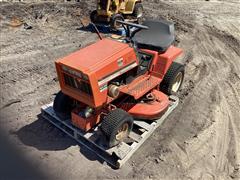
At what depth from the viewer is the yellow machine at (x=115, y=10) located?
962 cm

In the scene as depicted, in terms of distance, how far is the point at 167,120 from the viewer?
580 cm

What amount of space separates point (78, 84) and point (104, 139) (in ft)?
3.07

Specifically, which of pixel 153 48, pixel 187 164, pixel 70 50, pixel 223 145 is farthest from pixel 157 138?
pixel 70 50

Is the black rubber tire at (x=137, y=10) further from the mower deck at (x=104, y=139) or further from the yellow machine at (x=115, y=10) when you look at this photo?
the mower deck at (x=104, y=139)

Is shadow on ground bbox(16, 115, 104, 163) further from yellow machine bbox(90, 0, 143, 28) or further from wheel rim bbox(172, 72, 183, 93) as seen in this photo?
yellow machine bbox(90, 0, 143, 28)

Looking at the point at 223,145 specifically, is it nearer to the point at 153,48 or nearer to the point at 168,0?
the point at 153,48

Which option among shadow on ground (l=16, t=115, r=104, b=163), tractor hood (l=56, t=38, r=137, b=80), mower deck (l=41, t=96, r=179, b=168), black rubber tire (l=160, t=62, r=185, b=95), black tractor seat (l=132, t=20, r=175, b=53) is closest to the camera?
tractor hood (l=56, t=38, r=137, b=80)

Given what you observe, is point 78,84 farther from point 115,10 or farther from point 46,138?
point 115,10

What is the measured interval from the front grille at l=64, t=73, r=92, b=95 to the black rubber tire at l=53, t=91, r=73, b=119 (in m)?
0.51

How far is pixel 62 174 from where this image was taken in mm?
4648

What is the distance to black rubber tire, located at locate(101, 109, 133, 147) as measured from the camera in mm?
4660

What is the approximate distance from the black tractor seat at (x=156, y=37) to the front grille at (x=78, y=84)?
1.53 meters

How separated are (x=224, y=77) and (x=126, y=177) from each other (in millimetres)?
3798

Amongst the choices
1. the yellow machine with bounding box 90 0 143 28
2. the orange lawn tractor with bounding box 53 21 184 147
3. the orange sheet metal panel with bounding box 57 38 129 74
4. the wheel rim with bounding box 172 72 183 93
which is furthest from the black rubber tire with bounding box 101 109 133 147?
Answer: the yellow machine with bounding box 90 0 143 28
